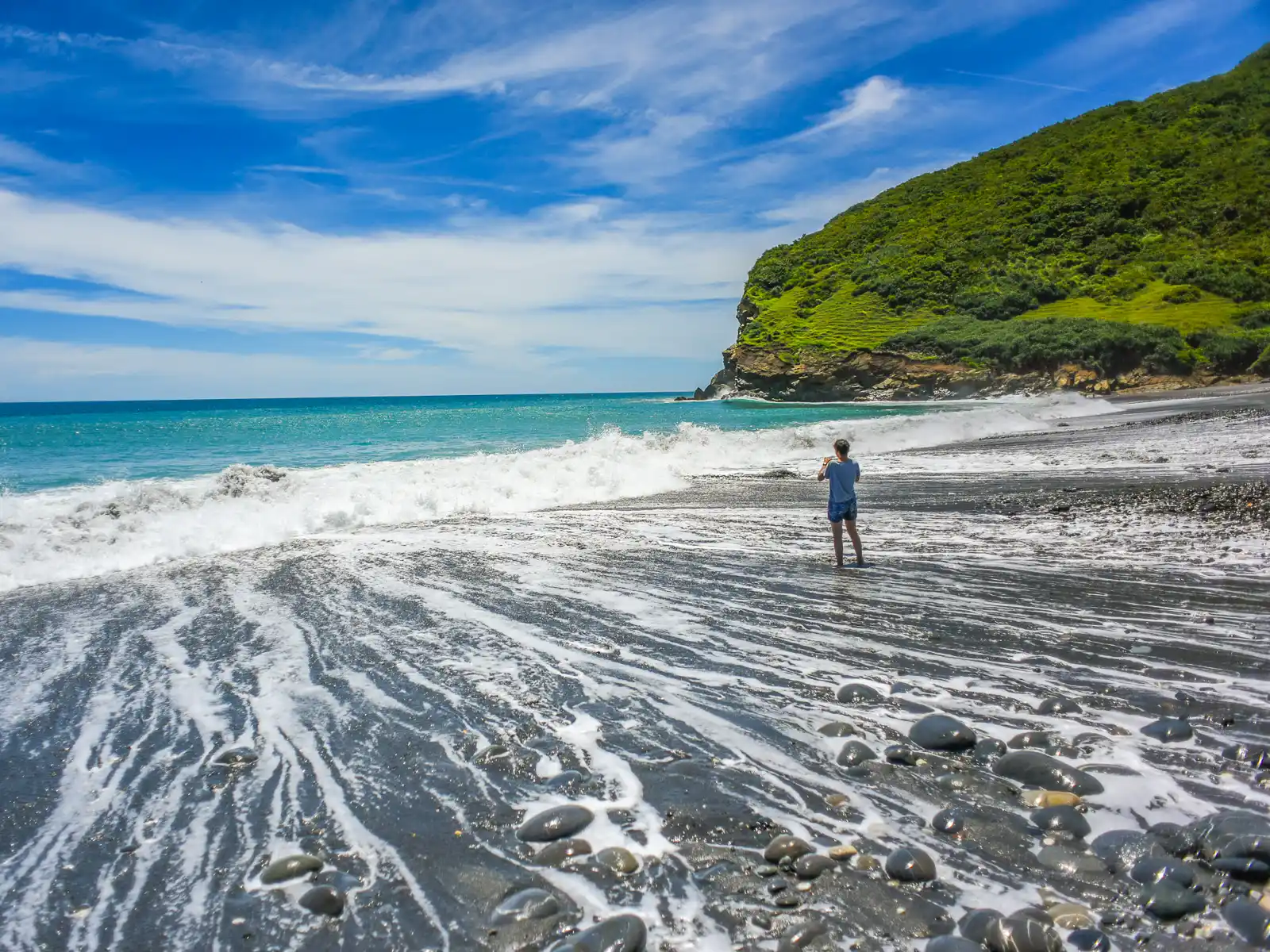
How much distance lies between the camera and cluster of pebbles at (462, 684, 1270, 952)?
276cm

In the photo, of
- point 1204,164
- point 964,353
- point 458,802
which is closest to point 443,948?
point 458,802

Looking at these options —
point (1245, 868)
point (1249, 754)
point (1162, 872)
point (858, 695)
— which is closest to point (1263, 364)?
point (1249, 754)

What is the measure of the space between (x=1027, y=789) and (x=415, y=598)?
644 cm

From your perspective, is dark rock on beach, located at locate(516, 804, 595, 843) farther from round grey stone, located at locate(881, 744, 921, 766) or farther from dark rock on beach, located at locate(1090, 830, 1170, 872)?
dark rock on beach, located at locate(1090, 830, 1170, 872)

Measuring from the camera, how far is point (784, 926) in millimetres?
2893

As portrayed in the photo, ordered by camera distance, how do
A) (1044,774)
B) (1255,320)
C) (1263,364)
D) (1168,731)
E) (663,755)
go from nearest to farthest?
(1044,774) → (1168,731) → (663,755) → (1263,364) → (1255,320)

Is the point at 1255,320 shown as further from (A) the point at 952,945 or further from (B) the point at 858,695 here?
(A) the point at 952,945

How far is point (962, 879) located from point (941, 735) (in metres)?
1.27

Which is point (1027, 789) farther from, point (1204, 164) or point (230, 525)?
point (1204, 164)

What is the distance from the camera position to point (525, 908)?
10.1 feet

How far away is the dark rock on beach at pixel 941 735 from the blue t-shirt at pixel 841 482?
4.66 metres

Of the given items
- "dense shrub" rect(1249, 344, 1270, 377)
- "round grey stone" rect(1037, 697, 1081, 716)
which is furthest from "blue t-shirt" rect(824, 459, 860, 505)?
"dense shrub" rect(1249, 344, 1270, 377)

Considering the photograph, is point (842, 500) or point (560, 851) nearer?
point (560, 851)

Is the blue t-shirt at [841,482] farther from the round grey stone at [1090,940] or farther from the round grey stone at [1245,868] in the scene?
the round grey stone at [1090,940]
